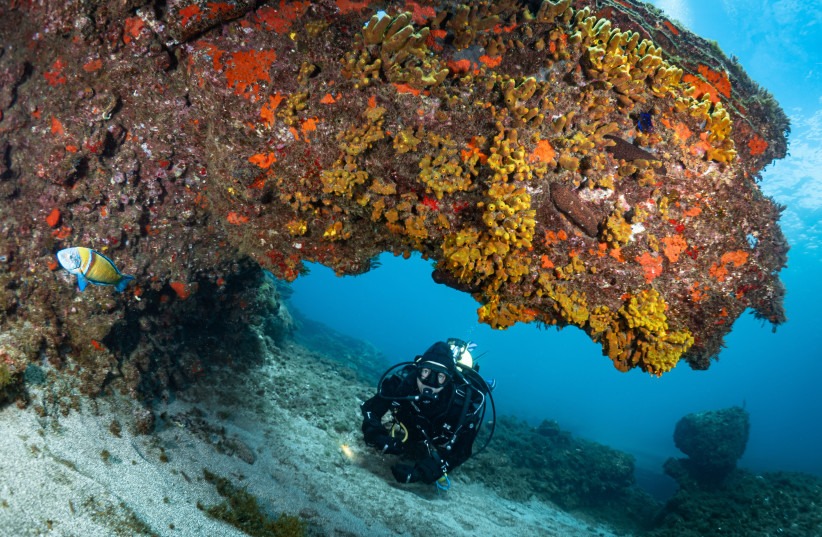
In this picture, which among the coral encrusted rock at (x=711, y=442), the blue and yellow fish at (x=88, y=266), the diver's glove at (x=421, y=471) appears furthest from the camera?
the coral encrusted rock at (x=711, y=442)

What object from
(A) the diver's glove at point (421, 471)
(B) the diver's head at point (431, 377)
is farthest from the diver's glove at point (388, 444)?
(B) the diver's head at point (431, 377)

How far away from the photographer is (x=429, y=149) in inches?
146

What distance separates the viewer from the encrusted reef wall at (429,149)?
343 cm

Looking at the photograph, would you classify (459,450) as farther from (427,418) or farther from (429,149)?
(429,149)

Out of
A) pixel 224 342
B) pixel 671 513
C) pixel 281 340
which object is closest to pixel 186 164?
pixel 224 342

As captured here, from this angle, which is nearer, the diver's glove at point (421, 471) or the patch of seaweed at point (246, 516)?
the patch of seaweed at point (246, 516)

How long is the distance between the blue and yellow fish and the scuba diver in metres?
4.02

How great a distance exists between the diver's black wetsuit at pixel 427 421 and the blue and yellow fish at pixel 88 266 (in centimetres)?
447

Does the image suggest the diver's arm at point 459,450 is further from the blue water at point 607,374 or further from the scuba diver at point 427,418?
the blue water at point 607,374

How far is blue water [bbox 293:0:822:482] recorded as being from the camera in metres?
30.4

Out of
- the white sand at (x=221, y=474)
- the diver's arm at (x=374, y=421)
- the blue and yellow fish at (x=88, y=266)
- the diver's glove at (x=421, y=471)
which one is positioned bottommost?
the white sand at (x=221, y=474)

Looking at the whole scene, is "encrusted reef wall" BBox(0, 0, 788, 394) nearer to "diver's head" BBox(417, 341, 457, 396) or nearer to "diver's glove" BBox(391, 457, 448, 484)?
"diver's head" BBox(417, 341, 457, 396)

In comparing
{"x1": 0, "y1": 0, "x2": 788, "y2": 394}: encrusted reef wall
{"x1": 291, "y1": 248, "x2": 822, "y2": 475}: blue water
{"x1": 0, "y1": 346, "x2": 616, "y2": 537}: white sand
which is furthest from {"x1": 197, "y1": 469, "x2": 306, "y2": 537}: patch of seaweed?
{"x1": 291, "y1": 248, "x2": 822, "y2": 475}: blue water

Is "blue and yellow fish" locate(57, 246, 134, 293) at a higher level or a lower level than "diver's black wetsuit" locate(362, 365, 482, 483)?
higher
